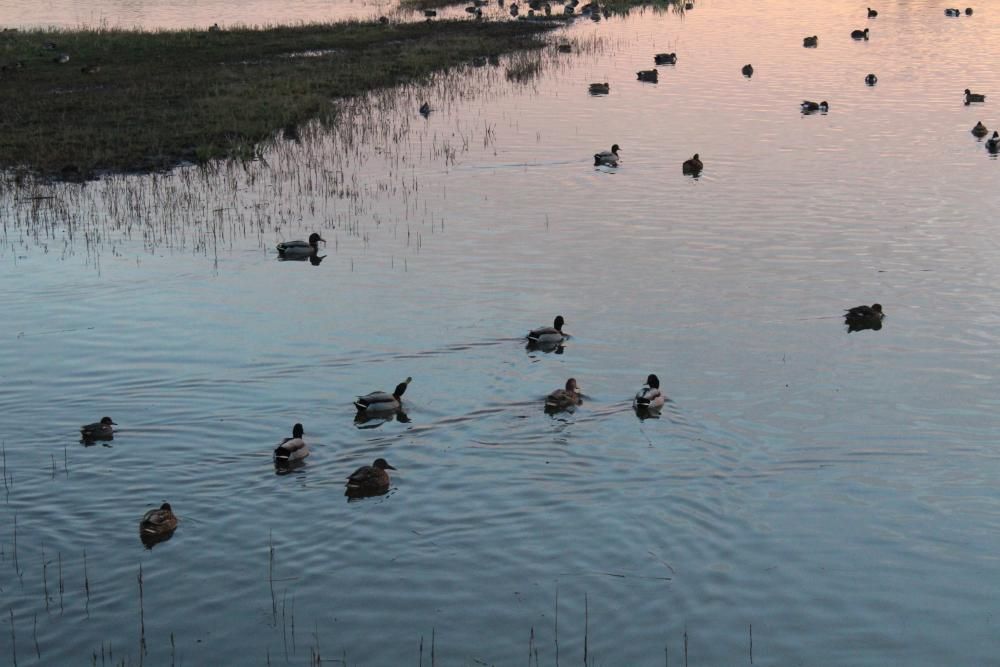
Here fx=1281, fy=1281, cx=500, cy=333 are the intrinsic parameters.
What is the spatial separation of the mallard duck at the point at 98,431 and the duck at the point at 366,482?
363 cm

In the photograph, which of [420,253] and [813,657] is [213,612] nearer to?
[813,657]

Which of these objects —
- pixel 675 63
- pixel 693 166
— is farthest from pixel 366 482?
pixel 675 63

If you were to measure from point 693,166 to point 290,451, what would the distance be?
1938 cm

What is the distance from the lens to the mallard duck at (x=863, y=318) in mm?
21047

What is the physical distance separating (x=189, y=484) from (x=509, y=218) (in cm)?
1430

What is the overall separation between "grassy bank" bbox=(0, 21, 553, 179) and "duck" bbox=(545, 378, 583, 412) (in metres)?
17.7

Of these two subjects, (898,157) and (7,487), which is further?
(898,157)

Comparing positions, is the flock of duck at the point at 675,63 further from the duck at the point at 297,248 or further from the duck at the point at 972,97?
the duck at the point at 297,248

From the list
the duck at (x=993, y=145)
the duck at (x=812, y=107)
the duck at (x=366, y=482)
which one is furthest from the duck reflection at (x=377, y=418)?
the duck at (x=812, y=107)

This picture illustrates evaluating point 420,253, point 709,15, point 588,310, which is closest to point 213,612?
point 588,310

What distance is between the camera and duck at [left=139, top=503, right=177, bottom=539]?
44.2 feet

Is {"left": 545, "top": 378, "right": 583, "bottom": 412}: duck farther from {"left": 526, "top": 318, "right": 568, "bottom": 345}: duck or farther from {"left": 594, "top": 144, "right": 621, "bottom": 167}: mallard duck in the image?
{"left": 594, "top": 144, "right": 621, "bottom": 167}: mallard duck

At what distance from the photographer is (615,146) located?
3369cm

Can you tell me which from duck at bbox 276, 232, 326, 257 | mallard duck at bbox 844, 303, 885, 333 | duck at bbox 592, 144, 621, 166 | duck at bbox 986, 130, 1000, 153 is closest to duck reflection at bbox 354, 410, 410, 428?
mallard duck at bbox 844, 303, 885, 333
